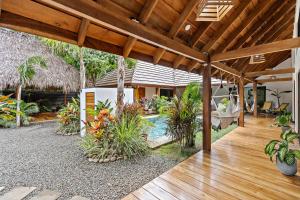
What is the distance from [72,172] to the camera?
130 inches

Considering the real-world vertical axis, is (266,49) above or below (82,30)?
above

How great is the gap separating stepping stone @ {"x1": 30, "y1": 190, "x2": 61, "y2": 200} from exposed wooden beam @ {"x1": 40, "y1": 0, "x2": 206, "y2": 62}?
2.56 meters

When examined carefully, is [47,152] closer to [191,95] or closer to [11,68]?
[191,95]

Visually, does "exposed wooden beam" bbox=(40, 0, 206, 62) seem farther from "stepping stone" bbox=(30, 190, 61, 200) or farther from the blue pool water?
the blue pool water

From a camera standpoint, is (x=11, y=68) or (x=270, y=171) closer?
(x=270, y=171)

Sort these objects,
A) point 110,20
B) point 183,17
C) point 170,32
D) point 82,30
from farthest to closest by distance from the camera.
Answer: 1. point 170,32
2. point 183,17
3. point 82,30
4. point 110,20

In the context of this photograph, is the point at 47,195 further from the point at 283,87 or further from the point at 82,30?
the point at 283,87

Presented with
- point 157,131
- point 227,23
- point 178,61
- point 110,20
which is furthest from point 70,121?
point 227,23

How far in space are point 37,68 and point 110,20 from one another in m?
9.46

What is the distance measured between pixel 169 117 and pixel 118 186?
2312 millimetres

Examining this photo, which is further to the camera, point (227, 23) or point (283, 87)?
point (283, 87)

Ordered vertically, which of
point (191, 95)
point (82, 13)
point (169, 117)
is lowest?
point (169, 117)

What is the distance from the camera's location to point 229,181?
276cm

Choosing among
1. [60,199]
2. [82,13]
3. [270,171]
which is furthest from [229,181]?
[82,13]
